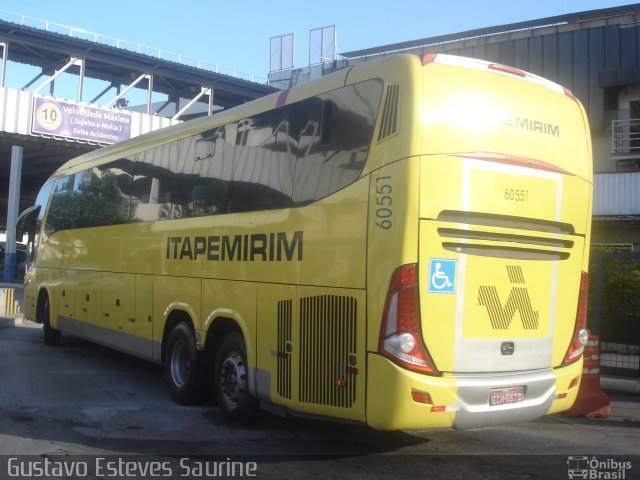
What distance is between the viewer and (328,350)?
5883mm

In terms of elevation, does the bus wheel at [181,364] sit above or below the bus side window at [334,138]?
Answer: below

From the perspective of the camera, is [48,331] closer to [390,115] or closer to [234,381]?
[234,381]

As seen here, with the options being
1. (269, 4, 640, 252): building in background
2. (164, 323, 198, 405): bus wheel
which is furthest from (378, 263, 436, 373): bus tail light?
(269, 4, 640, 252): building in background

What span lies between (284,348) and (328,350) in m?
0.67

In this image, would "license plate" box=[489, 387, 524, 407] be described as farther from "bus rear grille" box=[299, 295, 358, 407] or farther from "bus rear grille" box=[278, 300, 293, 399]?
"bus rear grille" box=[278, 300, 293, 399]

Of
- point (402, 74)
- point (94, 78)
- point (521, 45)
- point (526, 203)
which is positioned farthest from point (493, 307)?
point (94, 78)

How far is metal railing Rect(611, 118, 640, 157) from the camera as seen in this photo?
789 inches

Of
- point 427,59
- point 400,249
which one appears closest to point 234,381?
point 400,249

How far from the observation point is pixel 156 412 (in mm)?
7891

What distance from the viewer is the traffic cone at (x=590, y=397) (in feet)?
26.7

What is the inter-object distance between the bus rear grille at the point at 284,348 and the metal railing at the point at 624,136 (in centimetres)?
1687

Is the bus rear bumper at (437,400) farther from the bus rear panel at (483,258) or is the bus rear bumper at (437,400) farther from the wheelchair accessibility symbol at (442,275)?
the wheelchair accessibility symbol at (442,275)

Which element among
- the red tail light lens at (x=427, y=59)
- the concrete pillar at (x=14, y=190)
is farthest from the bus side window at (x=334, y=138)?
the concrete pillar at (x=14, y=190)

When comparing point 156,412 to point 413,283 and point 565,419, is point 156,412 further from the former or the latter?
point 565,419
